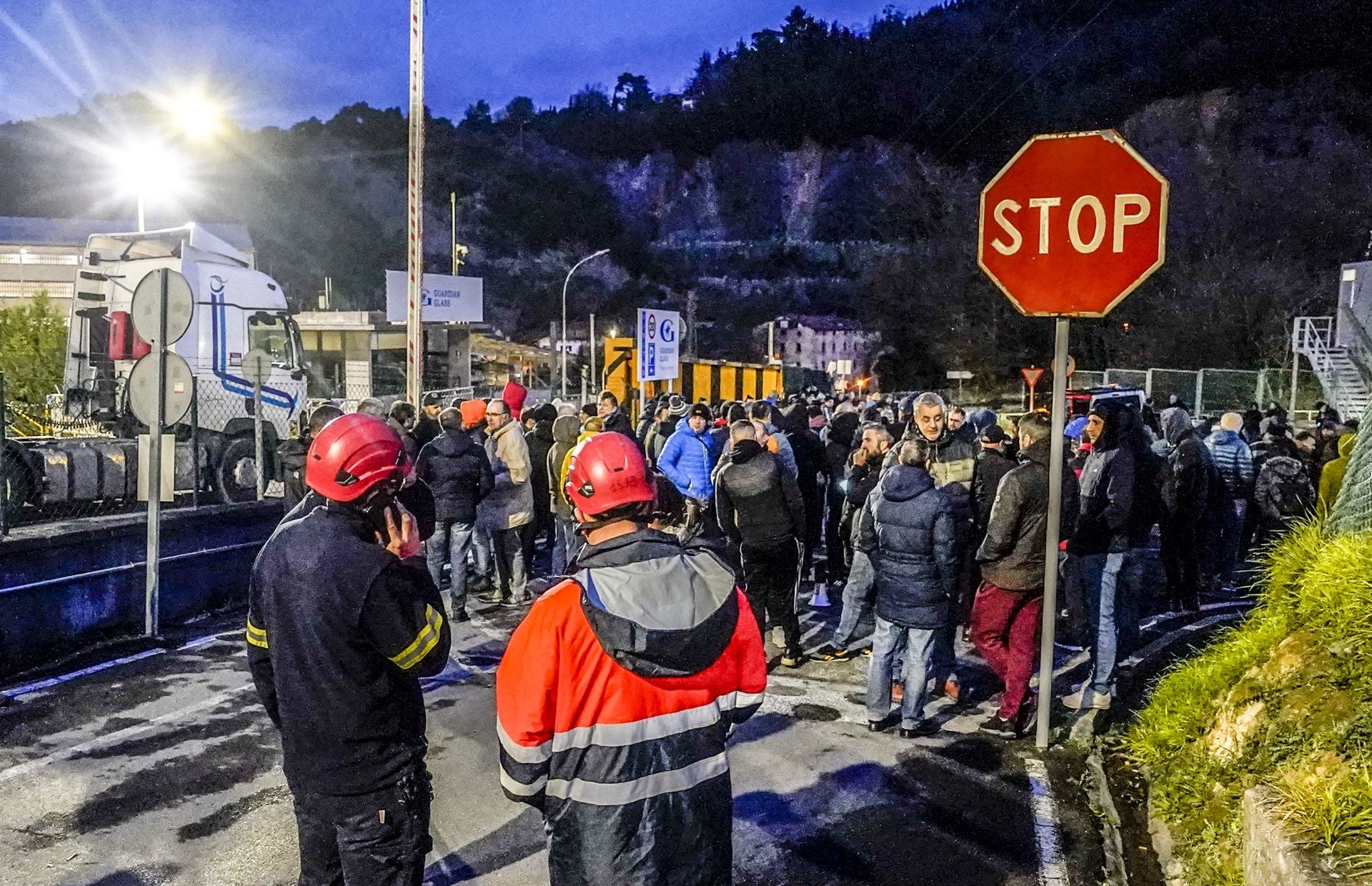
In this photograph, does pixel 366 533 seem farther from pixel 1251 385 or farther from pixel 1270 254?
pixel 1270 254

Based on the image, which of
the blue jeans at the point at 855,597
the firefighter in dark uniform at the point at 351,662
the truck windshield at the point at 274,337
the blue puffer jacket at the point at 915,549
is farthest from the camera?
the truck windshield at the point at 274,337

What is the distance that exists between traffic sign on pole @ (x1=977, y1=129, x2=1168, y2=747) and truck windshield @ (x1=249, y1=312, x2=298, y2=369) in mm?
11197

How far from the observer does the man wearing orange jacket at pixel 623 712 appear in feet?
7.48

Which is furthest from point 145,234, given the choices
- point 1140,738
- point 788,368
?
point 788,368

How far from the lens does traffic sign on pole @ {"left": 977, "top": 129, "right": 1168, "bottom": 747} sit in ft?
16.1

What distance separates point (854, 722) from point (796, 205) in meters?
116

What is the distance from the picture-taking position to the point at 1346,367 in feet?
90.8

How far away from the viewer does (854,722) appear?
5.95m

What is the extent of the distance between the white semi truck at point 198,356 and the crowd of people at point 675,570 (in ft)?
12.5

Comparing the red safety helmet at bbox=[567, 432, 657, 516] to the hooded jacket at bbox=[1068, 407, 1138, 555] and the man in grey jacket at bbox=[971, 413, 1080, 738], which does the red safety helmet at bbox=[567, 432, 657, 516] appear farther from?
the hooded jacket at bbox=[1068, 407, 1138, 555]

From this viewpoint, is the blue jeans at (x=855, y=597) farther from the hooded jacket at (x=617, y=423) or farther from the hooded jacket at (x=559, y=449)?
the hooded jacket at (x=559, y=449)

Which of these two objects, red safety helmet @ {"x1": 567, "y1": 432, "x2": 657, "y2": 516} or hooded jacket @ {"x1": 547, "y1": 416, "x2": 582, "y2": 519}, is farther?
hooded jacket @ {"x1": 547, "y1": 416, "x2": 582, "y2": 519}

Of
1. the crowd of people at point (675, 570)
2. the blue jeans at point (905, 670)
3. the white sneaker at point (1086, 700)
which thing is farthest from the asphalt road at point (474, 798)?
the white sneaker at point (1086, 700)

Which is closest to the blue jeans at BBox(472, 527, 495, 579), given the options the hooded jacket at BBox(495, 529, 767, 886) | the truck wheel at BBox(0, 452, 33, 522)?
the truck wheel at BBox(0, 452, 33, 522)
